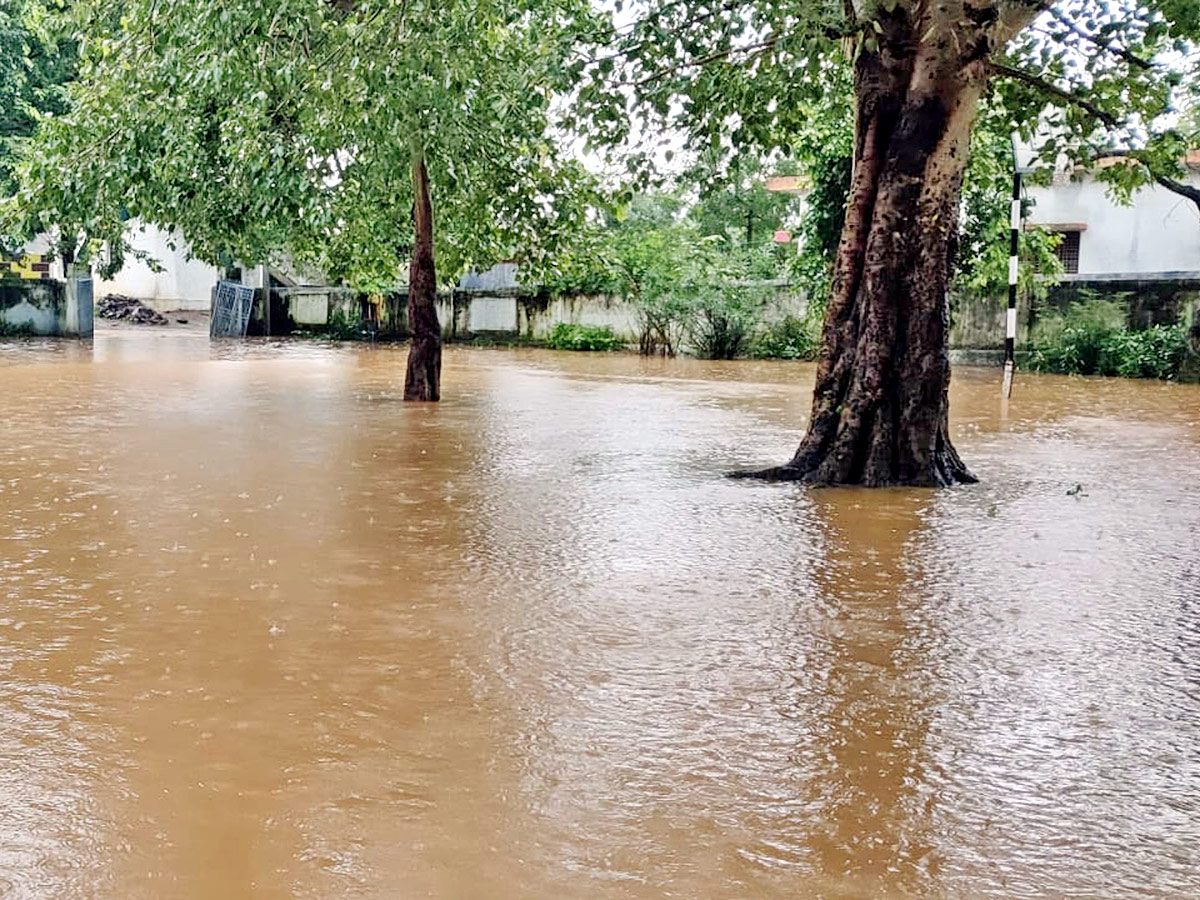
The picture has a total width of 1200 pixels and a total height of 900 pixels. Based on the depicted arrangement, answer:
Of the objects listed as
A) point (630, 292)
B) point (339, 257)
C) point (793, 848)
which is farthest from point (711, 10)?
point (630, 292)

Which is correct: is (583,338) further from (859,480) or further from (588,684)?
(588,684)

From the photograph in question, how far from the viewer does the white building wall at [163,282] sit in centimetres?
3897

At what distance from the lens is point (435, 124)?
1062cm

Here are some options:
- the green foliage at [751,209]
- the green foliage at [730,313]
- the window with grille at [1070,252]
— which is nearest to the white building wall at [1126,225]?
the window with grille at [1070,252]

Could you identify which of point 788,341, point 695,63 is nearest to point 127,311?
point 788,341

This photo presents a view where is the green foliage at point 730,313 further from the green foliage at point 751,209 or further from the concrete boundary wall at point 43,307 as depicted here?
the concrete boundary wall at point 43,307

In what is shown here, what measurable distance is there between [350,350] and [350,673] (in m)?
22.5

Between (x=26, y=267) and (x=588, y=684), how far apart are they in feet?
107

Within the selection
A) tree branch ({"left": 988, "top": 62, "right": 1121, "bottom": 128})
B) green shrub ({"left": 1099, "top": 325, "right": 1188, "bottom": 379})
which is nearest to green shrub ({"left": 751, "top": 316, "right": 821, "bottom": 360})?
green shrub ({"left": 1099, "top": 325, "right": 1188, "bottom": 379})

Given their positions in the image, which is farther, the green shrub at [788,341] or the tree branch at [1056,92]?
the green shrub at [788,341]

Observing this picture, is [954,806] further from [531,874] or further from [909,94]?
[909,94]

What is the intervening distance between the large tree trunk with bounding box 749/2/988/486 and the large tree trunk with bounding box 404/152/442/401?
5.89 metres

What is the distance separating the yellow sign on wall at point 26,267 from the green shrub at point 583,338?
11780 mm

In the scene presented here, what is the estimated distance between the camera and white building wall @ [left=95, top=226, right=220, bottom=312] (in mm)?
38969
